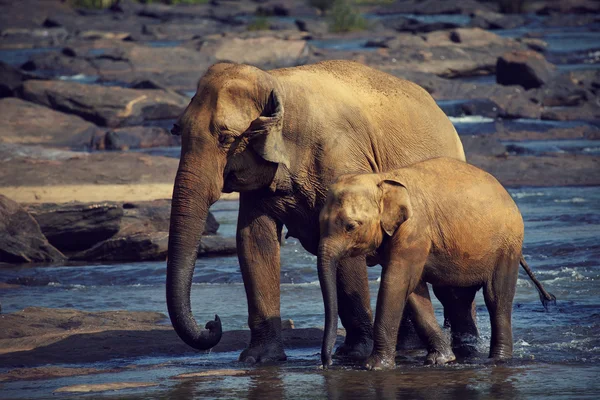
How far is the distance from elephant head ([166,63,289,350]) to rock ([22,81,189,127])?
2219cm

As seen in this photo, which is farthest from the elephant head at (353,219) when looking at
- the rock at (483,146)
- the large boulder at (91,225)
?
the rock at (483,146)

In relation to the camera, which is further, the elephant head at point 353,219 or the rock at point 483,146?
the rock at point 483,146

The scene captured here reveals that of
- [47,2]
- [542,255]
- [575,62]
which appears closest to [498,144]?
[542,255]

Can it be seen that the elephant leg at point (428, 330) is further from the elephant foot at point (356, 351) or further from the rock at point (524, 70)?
the rock at point (524, 70)

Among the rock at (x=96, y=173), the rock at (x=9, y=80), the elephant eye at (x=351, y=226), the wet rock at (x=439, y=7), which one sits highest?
the wet rock at (x=439, y=7)

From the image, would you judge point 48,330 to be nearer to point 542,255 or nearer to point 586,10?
point 542,255

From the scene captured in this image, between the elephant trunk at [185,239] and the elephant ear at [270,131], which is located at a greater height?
the elephant ear at [270,131]

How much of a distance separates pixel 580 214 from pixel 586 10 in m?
55.0

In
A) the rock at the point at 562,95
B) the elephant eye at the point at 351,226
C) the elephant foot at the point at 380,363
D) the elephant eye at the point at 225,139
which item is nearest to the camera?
the elephant eye at the point at 351,226

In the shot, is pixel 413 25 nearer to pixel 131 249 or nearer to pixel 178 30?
pixel 178 30

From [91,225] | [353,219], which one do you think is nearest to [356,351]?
[353,219]

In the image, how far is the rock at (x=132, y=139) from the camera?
1089 inches

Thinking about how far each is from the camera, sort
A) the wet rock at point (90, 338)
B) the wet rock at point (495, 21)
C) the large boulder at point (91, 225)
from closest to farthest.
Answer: the wet rock at point (90, 338)
the large boulder at point (91, 225)
the wet rock at point (495, 21)

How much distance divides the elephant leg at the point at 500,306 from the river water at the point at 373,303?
0.14 meters
